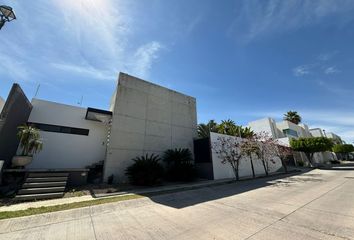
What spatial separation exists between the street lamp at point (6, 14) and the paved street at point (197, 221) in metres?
6.30

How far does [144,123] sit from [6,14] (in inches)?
364

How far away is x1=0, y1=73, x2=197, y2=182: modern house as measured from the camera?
11.4 metres

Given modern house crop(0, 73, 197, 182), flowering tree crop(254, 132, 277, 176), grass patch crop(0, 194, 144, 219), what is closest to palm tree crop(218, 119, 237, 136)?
flowering tree crop(254, 132, 277, 176)

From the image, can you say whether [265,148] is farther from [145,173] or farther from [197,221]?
[197,221]

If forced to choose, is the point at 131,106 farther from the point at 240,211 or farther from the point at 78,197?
the point at 240,211

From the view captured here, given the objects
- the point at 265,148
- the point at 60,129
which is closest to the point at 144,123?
the point at 60,129

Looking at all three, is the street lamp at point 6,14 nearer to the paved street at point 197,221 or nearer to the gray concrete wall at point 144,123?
the paved street at point 197,221

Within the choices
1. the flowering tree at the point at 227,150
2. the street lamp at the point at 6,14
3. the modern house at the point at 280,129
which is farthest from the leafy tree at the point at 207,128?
the street lamp at the point at 6,14

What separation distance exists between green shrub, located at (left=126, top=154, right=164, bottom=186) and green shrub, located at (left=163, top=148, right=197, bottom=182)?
61.0 inches

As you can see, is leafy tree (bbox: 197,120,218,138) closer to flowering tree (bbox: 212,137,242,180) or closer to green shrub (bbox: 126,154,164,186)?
flowering tree (bbox: 212,137,242,180)

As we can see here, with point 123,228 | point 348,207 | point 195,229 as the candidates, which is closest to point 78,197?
point 123,228

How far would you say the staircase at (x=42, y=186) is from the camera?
6980 millimetres

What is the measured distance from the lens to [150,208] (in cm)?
627

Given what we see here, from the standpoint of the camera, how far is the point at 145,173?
1038 cm
